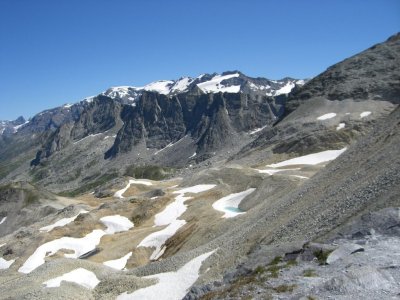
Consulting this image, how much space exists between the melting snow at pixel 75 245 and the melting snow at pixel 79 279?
93.9ft

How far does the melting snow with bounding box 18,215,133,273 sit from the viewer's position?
75875mm

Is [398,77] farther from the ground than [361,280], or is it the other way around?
[398,77]

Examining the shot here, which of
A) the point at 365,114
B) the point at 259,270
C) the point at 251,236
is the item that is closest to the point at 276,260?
the point at 259,270

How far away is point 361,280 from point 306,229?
1577cm

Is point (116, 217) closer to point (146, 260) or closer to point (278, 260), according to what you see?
point (146, 260)

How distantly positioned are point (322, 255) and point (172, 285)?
706 inches

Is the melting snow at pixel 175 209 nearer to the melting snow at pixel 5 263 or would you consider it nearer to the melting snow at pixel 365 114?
the melting snow at pixel 5 263

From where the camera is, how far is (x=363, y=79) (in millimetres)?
157375

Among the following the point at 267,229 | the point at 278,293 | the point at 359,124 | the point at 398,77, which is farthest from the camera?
the point at 398,77

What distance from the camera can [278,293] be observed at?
22.8 metres

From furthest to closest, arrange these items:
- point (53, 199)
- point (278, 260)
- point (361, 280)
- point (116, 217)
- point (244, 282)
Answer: point (53, 199) → point (116, 217) → point (278, 260) → point (244, 282) → point (361, 280)

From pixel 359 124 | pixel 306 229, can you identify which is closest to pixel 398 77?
pixel 359 124

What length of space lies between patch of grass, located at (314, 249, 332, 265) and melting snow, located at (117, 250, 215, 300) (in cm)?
1443

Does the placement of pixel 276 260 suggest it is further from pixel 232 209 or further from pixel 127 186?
pixel 127 186
